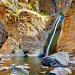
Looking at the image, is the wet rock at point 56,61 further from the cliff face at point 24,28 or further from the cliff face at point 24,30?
the cliff face at point 24,30

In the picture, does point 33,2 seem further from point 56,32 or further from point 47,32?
point 56,32

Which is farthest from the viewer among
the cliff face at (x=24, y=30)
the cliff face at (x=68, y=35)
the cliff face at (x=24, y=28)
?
the cliff face at (x=24, y=30)

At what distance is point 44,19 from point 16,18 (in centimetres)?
469

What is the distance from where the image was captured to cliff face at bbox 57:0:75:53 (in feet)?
84.3

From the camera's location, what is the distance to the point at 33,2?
43.1m

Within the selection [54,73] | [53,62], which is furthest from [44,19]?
[54,73]

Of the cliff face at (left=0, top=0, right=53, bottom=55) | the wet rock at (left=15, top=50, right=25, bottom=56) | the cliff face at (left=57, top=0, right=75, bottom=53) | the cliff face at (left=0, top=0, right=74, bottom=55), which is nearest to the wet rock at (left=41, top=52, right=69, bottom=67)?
the cliff face at (left=57, top=0, right=75, bottom=53)

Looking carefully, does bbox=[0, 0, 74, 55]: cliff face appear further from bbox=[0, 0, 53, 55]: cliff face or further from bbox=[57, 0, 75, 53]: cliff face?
bbox=[57, 0, 75, 53]: cliff face

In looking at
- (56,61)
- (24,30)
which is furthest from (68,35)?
(56,61)

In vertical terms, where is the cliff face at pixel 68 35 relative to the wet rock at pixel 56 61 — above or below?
above

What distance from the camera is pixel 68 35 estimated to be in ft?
86.4

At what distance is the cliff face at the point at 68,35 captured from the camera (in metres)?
25.7

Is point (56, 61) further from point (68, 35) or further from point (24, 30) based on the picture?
point (24, 30)

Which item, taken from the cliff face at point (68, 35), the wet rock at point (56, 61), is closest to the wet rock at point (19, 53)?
the cliff face at point (68, 35)
